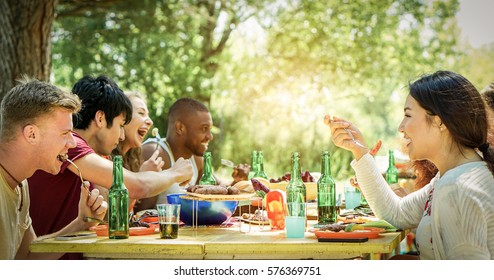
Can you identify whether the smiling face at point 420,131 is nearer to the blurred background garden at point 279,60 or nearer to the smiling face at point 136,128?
the smiling face at point 136,128

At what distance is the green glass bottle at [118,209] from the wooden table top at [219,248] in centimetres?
4

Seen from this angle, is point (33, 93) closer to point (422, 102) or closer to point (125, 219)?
point (125, 219)

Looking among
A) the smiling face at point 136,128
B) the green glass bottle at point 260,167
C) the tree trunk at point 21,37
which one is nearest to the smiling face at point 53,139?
the smiling face at point 136,128

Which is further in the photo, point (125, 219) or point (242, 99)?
point (242, 99)

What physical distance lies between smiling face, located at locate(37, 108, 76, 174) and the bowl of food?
1.40 feet

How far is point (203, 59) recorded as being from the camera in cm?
1163

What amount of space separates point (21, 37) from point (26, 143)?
114 inches

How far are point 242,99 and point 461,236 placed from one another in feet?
31.8

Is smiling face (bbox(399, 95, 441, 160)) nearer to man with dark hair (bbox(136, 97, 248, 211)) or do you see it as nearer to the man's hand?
the man's hand

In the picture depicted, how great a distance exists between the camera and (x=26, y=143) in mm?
2201

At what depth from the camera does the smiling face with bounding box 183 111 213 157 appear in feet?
14.8

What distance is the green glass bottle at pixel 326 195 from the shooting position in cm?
257

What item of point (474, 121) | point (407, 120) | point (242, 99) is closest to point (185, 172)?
point (407, 120)

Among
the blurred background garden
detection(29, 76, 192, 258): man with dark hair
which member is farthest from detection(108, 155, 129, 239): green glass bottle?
the blurred background garden
